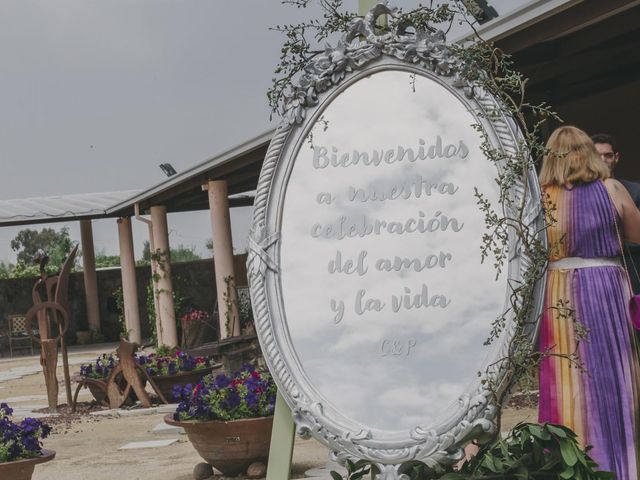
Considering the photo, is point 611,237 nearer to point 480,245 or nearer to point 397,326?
point 480,245

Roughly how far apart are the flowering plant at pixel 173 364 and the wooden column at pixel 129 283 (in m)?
7.36

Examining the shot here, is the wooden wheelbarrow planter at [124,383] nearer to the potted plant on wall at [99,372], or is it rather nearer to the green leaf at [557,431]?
the potted plant on wall at [99,372]

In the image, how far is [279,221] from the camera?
3.28 meters

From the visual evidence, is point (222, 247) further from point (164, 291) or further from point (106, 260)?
point (106, 260)

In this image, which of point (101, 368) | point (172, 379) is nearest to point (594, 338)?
point (172, 379)

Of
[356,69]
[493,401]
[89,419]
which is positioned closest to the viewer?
[493,401]

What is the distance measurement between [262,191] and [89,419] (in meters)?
6.28

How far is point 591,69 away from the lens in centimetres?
927

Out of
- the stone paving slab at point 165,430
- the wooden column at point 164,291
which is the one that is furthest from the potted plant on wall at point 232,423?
the wooden column at point 164,291

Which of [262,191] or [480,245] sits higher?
[262,191]

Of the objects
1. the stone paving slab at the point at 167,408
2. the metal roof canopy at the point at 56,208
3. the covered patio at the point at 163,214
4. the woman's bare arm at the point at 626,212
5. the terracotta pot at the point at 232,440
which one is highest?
the metal roof canopy at the point at 56,208

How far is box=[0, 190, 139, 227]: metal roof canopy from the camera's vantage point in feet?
60.8

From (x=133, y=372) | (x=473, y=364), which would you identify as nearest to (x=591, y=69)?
(x=133, y=372)

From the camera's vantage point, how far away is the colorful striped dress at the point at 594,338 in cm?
320
